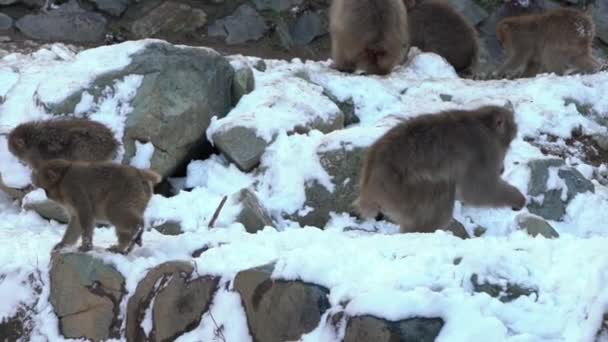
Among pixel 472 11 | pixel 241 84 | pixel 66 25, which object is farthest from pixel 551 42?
pixel 66 25

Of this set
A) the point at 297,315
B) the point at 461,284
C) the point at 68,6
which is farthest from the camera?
the point at 68,6

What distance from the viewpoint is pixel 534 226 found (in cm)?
658

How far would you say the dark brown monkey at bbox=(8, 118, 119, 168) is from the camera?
755cm

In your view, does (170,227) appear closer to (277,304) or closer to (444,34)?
(277,304)

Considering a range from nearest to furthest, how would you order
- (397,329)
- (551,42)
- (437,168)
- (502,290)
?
(397,329) < (502,290) < (437,168) < (551,42)

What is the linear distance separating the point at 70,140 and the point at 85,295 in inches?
90.5

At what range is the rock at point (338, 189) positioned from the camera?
7.77 metres

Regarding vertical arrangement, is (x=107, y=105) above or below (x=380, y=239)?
below

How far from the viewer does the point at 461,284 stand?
14.3ft

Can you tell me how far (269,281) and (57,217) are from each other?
3.29m

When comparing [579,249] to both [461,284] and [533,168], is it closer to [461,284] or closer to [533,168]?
[461,284]

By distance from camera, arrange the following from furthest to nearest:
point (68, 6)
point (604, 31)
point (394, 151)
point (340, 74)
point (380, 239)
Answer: point (604, 31), point (68, 6), point (340, 74), point (394, 151), point (380, 239)

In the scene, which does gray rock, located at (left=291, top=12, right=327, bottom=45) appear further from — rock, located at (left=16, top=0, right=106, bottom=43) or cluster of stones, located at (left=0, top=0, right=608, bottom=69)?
rock, located at (left=16, top=0, right=106, bottom=43)

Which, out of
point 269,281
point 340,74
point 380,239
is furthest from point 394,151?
point 340,74
